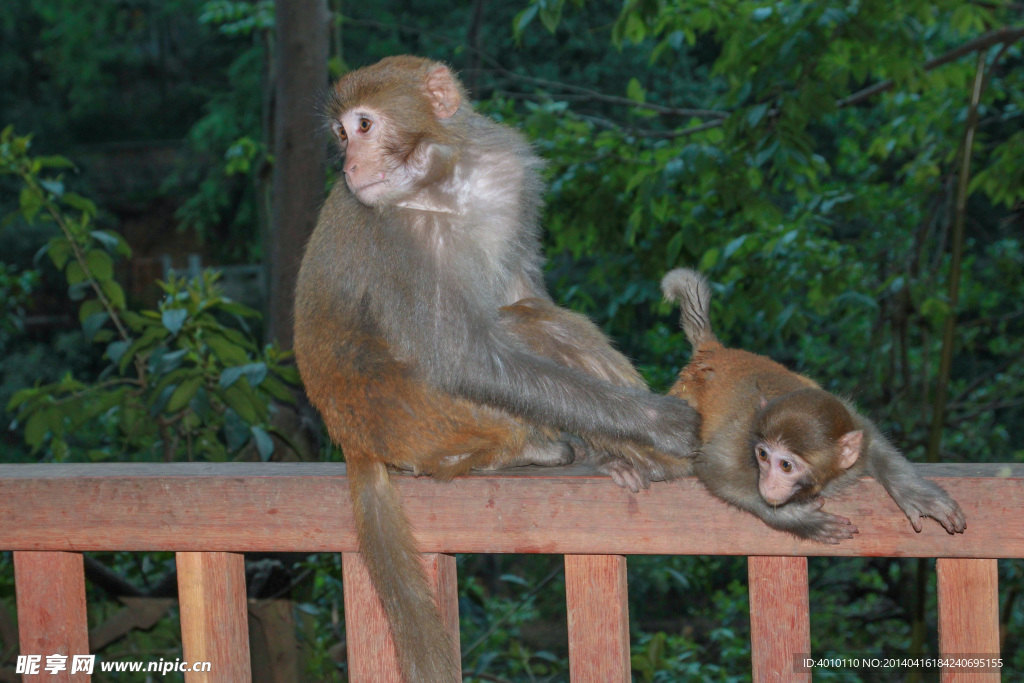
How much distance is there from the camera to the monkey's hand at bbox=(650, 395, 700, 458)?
2277mm

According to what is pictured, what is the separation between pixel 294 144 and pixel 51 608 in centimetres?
269

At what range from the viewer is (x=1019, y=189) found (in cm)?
452

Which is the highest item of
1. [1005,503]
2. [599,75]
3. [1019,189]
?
[599,75]

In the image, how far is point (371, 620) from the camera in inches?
71.5

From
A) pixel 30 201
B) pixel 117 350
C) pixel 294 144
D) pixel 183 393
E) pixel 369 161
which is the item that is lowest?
pixel 183 393

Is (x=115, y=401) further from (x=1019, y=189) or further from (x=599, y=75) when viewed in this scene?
(x=599, y=75)

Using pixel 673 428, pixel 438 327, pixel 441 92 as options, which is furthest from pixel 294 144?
pixel 673 428

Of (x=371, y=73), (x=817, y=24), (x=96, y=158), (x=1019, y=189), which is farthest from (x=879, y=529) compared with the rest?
(x=96, y=158)

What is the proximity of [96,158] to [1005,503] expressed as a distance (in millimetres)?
19234

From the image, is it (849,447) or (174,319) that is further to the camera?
(174,319)

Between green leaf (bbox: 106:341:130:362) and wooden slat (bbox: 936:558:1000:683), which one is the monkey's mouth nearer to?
wooden slat (bbox: 936:558:1000:683)

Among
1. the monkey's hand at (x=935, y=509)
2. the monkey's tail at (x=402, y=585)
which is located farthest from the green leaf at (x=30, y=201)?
the monkey's hand at (x=935, y=509)

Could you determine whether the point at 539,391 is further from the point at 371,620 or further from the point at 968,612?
the point at 968,612

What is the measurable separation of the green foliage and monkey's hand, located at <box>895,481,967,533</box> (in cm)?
244
